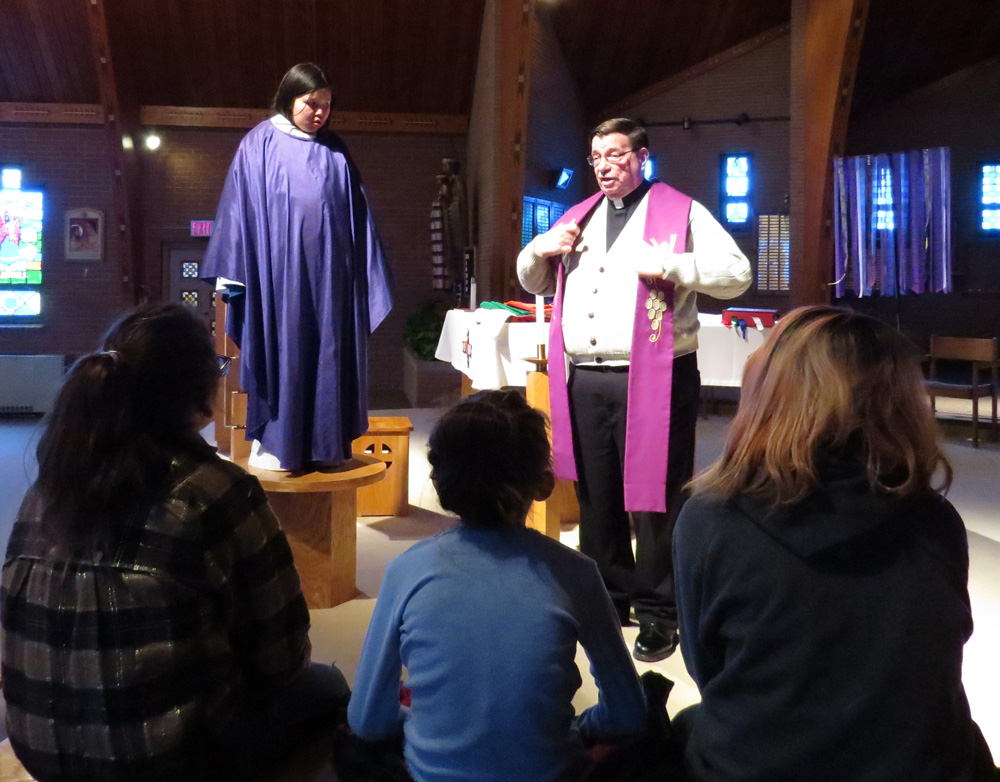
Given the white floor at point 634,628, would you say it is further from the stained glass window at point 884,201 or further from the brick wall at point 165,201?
the brick wall at point 165,201

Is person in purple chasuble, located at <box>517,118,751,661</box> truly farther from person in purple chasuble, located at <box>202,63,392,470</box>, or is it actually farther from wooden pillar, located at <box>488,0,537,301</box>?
wooden pillar, located at <box>488,0,537,301</box>

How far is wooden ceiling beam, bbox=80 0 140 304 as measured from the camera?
29.3ft

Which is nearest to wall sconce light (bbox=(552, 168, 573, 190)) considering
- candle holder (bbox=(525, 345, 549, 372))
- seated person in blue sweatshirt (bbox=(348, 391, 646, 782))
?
candle holder (bbox=(525, 345, 549, 372))

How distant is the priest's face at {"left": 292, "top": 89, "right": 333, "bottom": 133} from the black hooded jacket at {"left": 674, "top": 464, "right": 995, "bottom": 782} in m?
2.34

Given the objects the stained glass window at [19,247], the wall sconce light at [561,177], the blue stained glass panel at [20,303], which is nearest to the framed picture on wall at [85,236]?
the stained glass window at [19,247]

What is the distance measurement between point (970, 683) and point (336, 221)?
7.99ft

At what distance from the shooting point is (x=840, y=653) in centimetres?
128

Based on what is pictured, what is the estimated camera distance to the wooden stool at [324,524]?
3.17 m

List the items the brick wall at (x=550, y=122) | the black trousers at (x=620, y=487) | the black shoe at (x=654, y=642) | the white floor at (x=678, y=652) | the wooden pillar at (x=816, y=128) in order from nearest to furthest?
the white floor at (x=678, y=652) < the black shoe at (x=654, y=642) < the black trousers at (x=620, y=487) < the wooden pillar at (x=816, y=128) < the brick wall at (x=550, y=122)

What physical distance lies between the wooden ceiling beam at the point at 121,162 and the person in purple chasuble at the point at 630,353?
7431 mm

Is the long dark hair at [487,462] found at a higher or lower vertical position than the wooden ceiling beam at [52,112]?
lower

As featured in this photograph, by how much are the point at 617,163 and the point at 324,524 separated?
60.9 inches

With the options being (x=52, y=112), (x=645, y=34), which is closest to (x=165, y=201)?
(x=52, y=112)

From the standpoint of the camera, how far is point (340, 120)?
10.5 meters
